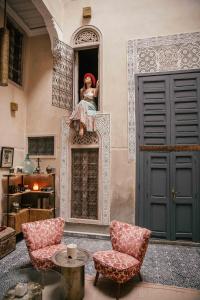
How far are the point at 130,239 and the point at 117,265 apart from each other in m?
0.46

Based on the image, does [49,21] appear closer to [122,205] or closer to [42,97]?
[42,97]

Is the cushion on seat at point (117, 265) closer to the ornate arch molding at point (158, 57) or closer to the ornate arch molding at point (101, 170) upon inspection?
the ornate arch molding at point (101, 170)

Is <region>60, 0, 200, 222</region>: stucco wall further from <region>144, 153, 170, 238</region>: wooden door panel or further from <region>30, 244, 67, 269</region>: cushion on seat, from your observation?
<region>30, 244, 67, 269</region>: cushion on seat

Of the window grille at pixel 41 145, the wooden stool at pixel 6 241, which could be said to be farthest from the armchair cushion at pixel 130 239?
the window grille at pixel 41 145

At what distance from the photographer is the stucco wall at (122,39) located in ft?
16.6

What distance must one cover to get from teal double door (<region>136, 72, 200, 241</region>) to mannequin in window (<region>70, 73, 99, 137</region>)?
1014mm


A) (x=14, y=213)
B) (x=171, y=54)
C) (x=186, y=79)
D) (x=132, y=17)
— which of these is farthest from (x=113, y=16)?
(x=14, y=213)

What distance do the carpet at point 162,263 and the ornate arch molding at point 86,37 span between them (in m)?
4.43

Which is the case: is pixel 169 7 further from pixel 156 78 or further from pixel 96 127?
pixel 96 127

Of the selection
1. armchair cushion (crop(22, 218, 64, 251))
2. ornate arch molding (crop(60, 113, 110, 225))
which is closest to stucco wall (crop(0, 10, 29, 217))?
ornate arch molding (crop(60, 113, 110, 225))

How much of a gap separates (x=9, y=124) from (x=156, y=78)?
10.9 feet

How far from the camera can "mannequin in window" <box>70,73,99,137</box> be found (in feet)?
16.6

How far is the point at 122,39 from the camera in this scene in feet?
17.4

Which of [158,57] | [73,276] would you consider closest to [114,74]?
[158,57]
